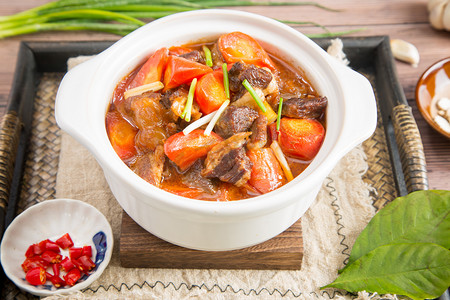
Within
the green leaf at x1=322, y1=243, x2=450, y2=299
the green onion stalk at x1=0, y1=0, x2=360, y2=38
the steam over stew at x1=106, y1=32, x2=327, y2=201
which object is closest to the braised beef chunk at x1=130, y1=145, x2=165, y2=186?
the steam over stew at x1=106, y1=32, x2=327, y2=201

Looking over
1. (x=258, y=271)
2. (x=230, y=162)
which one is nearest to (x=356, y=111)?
(x=230, y=162)

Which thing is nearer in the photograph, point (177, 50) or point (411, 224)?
point (411, 224)

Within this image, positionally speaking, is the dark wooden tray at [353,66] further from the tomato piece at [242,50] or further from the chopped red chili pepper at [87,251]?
the tomato piece at [242,50]

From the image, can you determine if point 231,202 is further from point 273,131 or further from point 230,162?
point 273,131

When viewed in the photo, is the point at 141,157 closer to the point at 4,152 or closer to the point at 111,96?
the point at 111,96

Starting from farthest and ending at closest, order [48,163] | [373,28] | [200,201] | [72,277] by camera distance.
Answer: [373,28]
[48,163]
[72,277]
[200,201]

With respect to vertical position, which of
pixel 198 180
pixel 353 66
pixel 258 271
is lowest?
pixel 258 271
